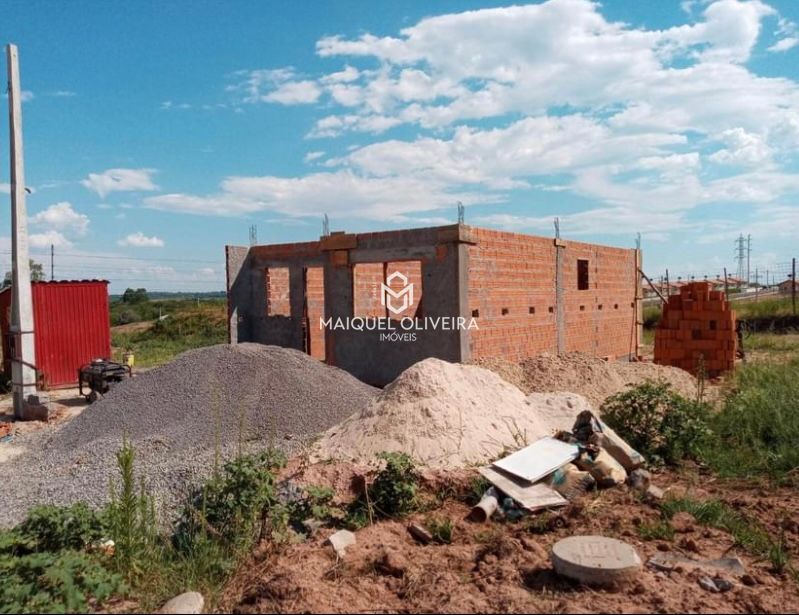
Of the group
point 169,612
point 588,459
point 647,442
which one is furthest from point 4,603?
point 647,442

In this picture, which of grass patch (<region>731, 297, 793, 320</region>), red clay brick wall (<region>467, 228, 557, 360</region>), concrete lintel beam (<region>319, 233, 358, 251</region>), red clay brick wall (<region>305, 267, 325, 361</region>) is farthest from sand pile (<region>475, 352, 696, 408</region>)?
grass patch (<region>731, 297, 793, 320</region>)

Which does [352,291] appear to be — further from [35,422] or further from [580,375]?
[35,422]

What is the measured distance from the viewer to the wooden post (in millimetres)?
9352

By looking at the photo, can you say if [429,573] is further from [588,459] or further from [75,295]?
[75,295]

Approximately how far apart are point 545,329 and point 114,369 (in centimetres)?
773

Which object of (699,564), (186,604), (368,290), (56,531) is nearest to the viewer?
(186,604)

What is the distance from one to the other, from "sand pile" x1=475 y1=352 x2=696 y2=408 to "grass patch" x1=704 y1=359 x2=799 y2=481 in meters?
2.19

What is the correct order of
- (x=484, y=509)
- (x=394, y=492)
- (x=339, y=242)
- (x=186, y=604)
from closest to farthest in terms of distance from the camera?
(x=186, y=604) < (x=484, y=509) < (x=394, y=492) < (x=339, y=242)

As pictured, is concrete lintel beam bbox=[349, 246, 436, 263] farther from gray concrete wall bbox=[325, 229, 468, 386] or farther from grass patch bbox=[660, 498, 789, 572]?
grass patch bbox=[660, 498, 789, 572]

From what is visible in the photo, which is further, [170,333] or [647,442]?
[170,333]

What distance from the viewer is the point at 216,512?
4215mm

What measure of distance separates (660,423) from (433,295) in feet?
14.3

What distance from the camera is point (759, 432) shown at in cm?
629

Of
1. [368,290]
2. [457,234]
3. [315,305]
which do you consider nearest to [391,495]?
[457,234]
